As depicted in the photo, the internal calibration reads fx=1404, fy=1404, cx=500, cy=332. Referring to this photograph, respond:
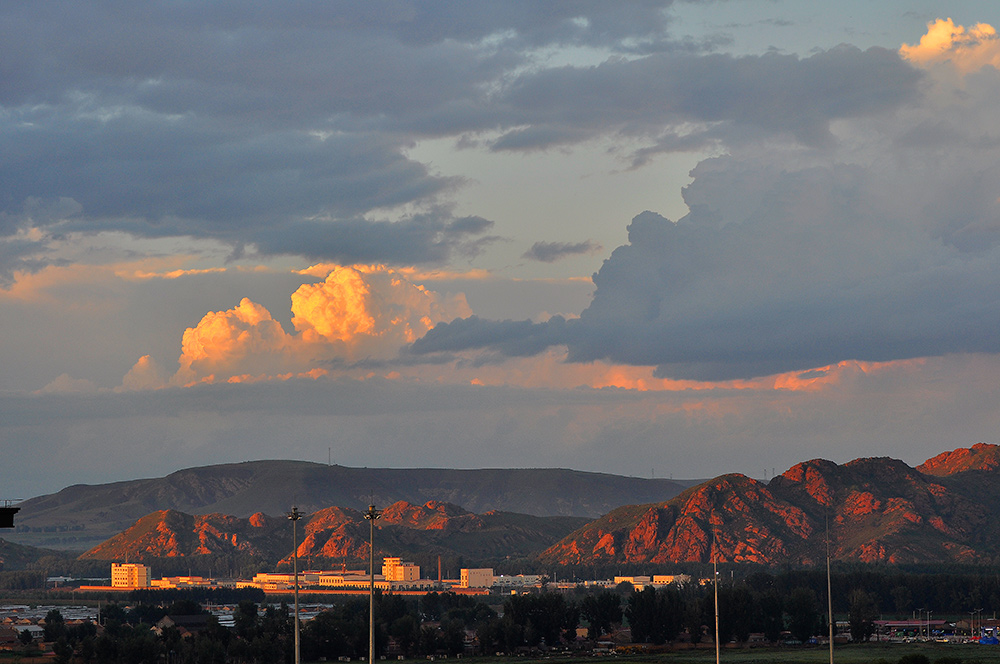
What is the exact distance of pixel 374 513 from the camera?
15062cm

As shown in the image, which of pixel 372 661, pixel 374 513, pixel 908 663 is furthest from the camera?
pixel 908 663

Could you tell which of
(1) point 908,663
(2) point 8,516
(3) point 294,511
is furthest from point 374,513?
(1) point 908,663

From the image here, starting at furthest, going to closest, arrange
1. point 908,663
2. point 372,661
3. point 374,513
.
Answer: point 908,663 < point 374,513 < point 372,661

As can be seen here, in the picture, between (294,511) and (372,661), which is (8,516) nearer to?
(294,511)

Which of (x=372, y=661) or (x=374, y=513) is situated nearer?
(x=372, y=661)

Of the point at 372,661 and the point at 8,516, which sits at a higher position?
the point at 8,516

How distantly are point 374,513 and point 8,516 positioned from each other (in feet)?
122

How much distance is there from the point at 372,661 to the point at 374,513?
17052 mm

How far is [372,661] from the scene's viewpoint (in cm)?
14012

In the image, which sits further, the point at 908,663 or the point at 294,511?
the point at 908,663

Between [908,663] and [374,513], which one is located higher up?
[374,513]

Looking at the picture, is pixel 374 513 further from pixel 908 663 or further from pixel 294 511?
pixel 908 663

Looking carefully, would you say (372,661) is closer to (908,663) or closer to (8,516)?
(8,516)

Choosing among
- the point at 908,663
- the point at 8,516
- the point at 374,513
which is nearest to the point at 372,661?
the point at 374,513
